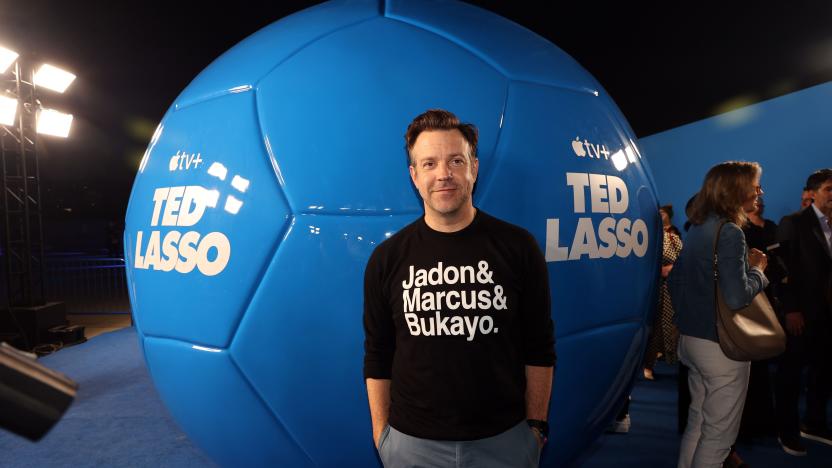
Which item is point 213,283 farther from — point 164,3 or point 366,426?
point 164,3

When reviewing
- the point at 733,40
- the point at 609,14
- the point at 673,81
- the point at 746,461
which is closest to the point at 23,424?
the point at 746,461

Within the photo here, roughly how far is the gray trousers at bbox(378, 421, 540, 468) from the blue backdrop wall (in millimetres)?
3696

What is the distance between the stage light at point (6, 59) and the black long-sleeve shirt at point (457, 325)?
690 cm

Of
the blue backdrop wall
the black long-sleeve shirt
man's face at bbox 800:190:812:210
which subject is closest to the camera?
the black long-sleeve shirt

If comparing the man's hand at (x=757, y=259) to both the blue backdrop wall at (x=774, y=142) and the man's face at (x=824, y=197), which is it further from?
the blue backdrop wall at (x=774, y=142)

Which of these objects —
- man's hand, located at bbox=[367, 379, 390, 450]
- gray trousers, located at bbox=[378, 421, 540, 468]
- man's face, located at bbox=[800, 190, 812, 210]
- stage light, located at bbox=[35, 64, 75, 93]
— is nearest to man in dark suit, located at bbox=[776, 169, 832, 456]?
man's face, located at bbox=[800, 190, 812, 210]

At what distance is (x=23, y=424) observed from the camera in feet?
1.73

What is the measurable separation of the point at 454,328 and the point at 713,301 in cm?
152

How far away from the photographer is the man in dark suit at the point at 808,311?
2.96 metres

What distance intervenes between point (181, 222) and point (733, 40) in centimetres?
430

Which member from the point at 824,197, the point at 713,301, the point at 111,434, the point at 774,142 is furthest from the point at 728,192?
the point at 774,142

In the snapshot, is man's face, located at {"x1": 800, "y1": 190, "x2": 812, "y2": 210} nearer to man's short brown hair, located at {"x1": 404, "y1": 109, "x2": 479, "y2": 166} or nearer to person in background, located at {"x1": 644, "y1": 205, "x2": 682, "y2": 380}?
person in background, located at {"x1": 644, "y1": 205, "x2": 682, "y2": 380}

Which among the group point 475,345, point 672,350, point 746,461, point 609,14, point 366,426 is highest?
point 609,14

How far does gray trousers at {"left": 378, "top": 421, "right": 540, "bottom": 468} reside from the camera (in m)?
1.05
